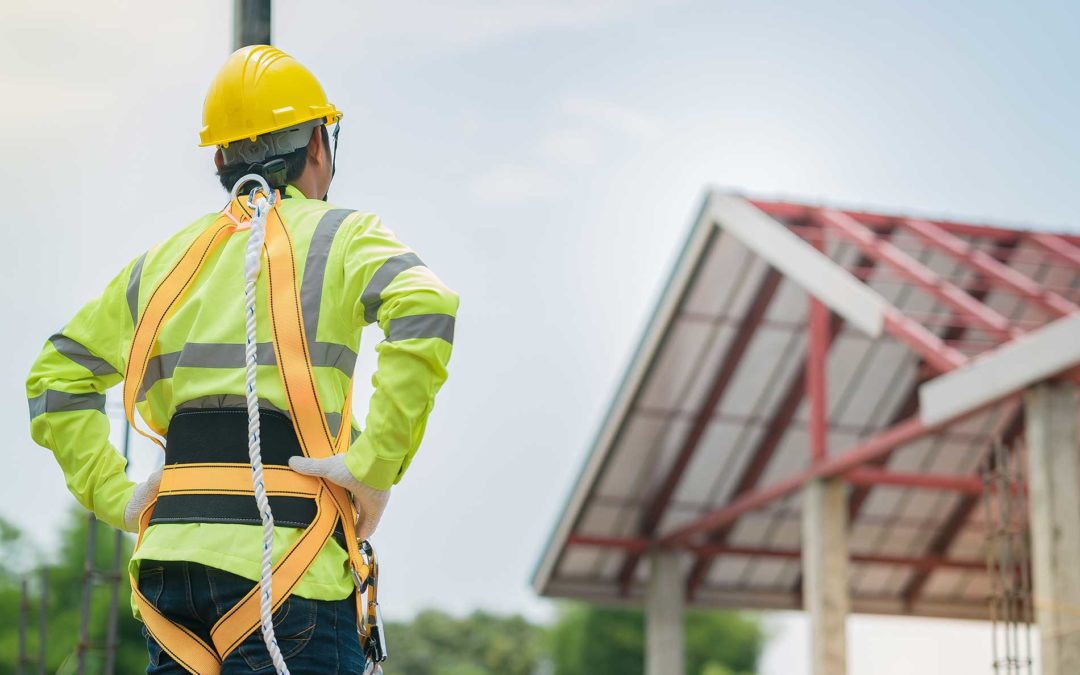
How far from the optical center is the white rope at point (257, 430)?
9.50ft

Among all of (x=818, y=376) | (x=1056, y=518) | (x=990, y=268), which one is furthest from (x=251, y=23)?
(x=818, y=376)

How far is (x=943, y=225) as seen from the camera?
1809 cm

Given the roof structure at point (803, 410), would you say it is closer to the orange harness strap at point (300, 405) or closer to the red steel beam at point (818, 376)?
the red steel beam at point (818, 376)

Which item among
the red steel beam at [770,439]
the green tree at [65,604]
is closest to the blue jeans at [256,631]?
the red steel beam at [770,439]

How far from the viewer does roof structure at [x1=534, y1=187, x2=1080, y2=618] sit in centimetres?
1628

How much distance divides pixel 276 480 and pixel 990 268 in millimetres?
13995

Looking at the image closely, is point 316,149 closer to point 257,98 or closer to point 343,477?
point 257,98

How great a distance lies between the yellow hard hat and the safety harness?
0.71 feet

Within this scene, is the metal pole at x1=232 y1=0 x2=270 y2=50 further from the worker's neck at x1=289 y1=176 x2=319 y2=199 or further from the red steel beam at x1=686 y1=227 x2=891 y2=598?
the red steel beam at x1=686 y1=227 x2=891 y2=598

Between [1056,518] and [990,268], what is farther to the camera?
[990,268]

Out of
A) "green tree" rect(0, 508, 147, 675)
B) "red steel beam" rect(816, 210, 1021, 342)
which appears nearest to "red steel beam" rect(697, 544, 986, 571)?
"red steel beam" rect(816, 210, 1021, 342)

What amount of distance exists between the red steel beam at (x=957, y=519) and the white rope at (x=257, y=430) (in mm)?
19031

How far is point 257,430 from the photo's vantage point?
9.91 feet

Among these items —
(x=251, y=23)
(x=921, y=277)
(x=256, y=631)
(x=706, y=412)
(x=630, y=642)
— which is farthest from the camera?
(x=630, y=642)
